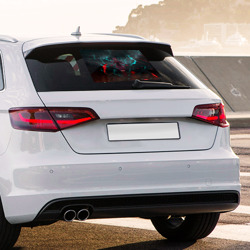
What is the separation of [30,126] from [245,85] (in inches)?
657

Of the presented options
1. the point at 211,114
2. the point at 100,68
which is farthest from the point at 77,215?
the point at 211,114

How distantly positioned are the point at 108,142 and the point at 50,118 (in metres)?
0.42

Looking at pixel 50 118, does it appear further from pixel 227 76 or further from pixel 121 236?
pixel 227 76

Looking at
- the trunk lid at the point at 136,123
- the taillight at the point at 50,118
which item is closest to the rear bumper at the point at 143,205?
the trunk lid at the point at 136,123

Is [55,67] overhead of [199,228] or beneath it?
overhead

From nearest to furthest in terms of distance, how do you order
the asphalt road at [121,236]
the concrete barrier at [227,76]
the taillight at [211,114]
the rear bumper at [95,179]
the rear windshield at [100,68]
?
the rear bumper at [95,179], the rear windshield at [100,68], the taillight at [211,114], the asphalt road at [121,236], the concrete barrier at [227,76]

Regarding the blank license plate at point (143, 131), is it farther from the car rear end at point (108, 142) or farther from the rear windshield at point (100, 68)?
the rear windshield at point (100, 68)

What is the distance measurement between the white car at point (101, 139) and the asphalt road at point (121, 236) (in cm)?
81

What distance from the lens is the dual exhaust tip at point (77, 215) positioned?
16.6 feet

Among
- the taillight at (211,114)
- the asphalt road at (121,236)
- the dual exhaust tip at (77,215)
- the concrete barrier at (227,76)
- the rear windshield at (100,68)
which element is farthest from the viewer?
the concrete barrier at (227,76)

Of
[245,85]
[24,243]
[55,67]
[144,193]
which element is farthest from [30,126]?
[245,85]

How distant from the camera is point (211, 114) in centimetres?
542

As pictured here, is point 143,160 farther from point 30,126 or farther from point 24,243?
point 24,243

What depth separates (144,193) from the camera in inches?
201
